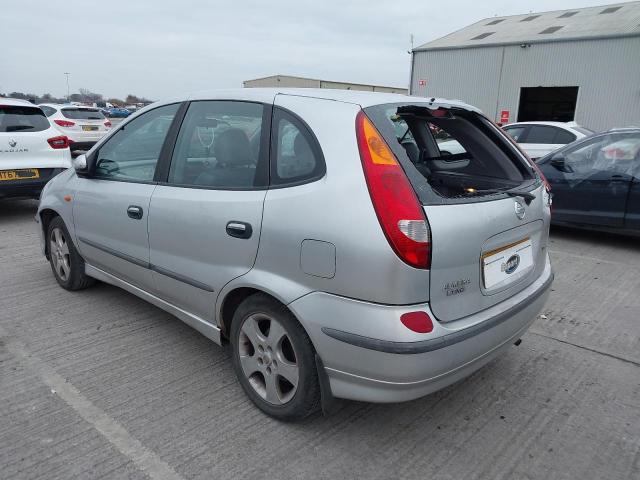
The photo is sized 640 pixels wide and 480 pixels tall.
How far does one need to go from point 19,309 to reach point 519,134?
30.2 ft

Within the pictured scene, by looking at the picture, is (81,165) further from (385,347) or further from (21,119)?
(21,119)

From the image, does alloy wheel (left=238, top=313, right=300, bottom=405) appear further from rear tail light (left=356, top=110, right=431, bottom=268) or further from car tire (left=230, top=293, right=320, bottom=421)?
rear tail light (left=356, top=110, right=431, bottom=268)

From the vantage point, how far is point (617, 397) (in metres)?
2.78

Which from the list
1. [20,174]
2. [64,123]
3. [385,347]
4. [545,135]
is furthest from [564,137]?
[64,123]

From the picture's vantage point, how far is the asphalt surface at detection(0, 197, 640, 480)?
222 centimetres

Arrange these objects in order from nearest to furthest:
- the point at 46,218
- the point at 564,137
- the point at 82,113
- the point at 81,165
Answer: the point at 81,165 → the point at 46,218 → the point at 564,137 → the point at 82,113

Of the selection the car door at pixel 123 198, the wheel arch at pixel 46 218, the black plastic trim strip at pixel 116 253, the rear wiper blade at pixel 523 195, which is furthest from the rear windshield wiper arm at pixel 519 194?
the wheel arch at pixel 46 218

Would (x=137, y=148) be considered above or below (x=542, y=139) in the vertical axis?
below

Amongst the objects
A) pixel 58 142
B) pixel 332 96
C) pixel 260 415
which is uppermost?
pixel 332 96

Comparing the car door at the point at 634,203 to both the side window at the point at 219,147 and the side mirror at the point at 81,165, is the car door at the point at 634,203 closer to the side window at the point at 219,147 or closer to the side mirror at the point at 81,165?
the side window at the point at 219,147

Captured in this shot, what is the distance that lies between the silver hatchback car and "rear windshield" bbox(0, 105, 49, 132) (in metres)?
4.60

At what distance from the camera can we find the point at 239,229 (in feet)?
7.98

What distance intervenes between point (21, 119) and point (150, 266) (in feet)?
17.5

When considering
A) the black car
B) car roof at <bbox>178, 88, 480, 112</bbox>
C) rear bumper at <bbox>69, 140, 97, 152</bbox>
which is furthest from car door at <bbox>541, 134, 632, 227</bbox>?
rear bumper at <bbox>69, 140, 97, 152</bbox>
